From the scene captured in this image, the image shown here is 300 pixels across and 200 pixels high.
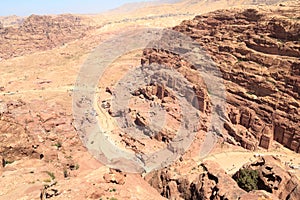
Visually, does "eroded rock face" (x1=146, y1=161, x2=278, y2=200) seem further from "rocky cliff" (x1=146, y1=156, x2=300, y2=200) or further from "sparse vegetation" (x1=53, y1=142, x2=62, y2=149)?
"sparse vegetation" (x1=53, y1=142, x2=62, y2=149)

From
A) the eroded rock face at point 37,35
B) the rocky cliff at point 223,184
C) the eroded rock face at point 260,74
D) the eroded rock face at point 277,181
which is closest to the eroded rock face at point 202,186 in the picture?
the rocky cliff at point 223,184

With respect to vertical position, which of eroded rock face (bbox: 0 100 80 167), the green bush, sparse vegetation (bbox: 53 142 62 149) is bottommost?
the green bush

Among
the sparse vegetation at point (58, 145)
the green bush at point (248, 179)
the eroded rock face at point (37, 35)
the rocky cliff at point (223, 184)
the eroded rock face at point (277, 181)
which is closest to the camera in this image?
the rocky cliff at point (223, 184)

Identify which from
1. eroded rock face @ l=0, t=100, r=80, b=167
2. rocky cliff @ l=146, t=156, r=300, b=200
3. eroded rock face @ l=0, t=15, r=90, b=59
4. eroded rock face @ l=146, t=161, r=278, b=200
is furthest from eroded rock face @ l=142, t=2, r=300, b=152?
eroded rock face @ l=0, t=15, r=90, b=59

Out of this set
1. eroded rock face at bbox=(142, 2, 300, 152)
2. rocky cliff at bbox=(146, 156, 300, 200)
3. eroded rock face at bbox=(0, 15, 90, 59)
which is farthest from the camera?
eroded rock face at bbox=(0, 15, 90, 59)

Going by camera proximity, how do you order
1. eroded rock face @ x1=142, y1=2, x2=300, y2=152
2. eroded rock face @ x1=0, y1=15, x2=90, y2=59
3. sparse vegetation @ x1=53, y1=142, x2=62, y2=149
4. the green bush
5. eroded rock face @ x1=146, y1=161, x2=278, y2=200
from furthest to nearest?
eroded rock face @ x1=0, y1=15, x2=90, y2=59, eroded rock face @ x1=142, y1=2, x2=300, y2=152, sparse vegetation @ x1=53, y1=142, x2=62, y2=149, the green bush, eroded rock face @ x1=146, y1=161, x2=278, y2=200

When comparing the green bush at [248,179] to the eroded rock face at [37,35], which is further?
the eroded rock face at [37,35]

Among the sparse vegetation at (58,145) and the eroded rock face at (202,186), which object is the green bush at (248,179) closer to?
the eroded rock face at (202,186)
